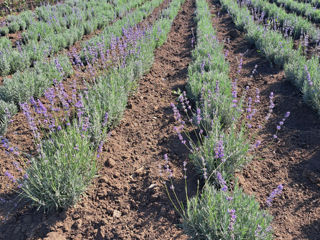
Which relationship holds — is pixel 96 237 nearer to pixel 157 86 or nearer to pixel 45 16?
pixel 157 86

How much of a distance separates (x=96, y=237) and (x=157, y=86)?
3459 millimetres

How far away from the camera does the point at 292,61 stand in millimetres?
5270

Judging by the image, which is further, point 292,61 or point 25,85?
point 292,61

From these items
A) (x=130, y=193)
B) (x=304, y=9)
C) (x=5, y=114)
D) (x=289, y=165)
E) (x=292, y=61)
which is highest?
(x=304, y=9)

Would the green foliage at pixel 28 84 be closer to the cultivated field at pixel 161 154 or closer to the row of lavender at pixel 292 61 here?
the cultivated field at pixel 161 154

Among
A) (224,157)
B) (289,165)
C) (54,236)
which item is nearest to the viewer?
(54,236)

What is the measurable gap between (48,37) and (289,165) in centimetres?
690

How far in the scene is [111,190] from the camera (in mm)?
3010

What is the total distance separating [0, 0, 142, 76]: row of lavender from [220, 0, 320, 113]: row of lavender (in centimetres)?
510

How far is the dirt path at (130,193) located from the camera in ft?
8.34

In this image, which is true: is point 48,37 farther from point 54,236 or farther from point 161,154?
point 54,236

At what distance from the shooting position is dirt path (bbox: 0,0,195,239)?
254 cm

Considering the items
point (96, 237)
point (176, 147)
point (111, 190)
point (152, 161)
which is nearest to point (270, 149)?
point (176, 147)

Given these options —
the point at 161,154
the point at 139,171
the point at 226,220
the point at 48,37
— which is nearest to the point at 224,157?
the point at 226,220
